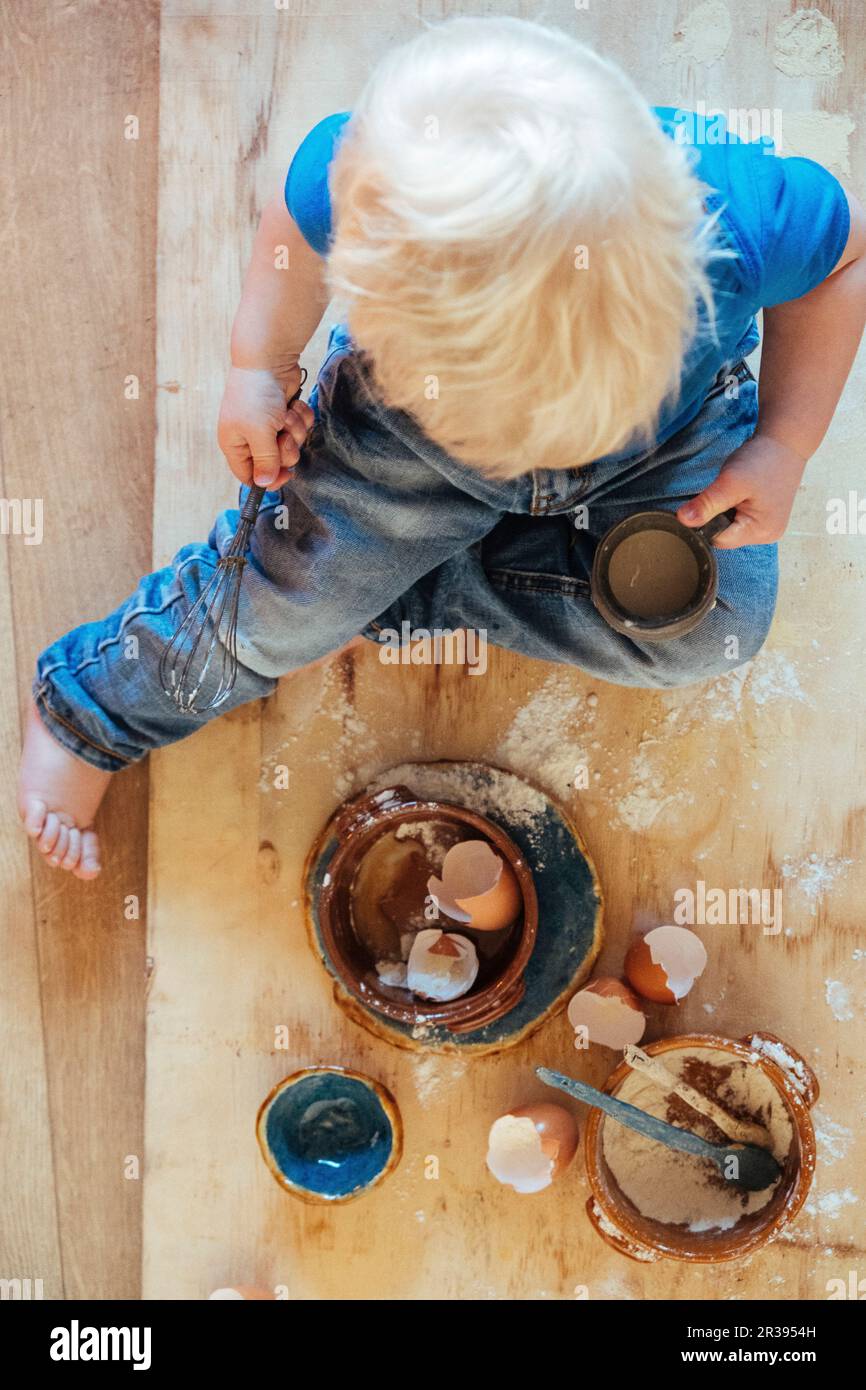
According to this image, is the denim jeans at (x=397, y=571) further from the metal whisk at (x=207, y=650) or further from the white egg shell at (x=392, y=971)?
the white egg shell at (x=392, y=971)

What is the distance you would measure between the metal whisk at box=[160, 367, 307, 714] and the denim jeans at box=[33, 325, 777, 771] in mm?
11

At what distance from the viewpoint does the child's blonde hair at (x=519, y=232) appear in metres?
0.58

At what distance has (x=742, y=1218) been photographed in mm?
930

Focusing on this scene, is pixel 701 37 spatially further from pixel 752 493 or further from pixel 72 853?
pixel 72 853

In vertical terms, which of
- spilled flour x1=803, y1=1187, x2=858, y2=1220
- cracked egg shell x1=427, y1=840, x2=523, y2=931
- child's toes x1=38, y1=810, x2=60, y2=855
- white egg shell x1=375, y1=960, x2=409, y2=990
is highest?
child's toes x1=38, y1=810, x2=60, y2=855

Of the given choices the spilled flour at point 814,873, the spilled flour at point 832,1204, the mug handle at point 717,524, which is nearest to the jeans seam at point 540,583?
the mug handle at point 717,524

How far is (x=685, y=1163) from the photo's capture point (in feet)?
3.11

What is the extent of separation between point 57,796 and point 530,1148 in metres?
0.49

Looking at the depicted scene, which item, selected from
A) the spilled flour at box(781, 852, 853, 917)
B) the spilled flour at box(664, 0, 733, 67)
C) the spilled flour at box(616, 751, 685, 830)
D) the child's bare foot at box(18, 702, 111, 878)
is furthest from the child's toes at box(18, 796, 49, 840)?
the spilled flour at box(664, 0, 733, 67)

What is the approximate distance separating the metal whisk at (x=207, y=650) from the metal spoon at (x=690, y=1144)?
1.30 ft

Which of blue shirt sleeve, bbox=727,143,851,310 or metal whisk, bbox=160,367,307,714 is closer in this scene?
blue shirt sleeve, bbox=727,143,851,310

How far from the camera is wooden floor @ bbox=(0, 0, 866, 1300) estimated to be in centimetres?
99

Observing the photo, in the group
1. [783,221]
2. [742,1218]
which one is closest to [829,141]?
[783,221]

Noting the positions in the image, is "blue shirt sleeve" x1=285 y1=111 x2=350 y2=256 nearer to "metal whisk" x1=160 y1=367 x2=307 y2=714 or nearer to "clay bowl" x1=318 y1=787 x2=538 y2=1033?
"metal whisk" x1=160 y1=367 x2=307 y2=714
